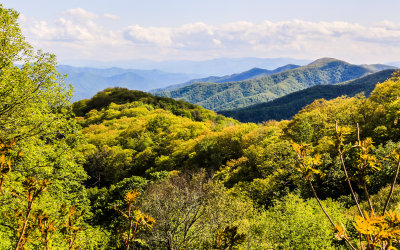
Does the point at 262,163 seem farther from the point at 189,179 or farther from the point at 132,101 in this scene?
the point at 132,101

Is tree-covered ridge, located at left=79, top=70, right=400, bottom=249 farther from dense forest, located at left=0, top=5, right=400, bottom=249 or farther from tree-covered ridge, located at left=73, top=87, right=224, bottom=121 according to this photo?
tree-covered ridge, located at left=73, top=87, right=224, bottom=121

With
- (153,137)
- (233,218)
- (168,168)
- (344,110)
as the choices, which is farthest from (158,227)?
(153,137)

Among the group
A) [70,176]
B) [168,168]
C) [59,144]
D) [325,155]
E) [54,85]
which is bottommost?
[168,168]

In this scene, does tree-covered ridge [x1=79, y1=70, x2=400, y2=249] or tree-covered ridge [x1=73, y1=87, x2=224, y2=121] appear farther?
tree-covered ridge [x1=73, y1=87, x2=224, y2=121]

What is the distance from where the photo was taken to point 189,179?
109 ft

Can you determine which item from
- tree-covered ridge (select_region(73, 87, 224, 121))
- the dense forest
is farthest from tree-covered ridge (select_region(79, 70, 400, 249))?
tree-covered ridge (select_region(73, 87, 224, 121))

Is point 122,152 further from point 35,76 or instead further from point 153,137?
point 35,76

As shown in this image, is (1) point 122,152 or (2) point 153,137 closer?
(1) point 122,152

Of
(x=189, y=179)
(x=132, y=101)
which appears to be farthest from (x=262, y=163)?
(x=132, y=101)

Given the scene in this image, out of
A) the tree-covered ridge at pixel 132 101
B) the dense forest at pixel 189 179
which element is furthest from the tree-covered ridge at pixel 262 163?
the tree-covered ridge at pixel 132 101

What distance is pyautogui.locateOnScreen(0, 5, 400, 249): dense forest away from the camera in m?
3.65

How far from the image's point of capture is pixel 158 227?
62.4ft

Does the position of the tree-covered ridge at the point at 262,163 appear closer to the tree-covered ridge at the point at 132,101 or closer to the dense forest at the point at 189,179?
the dense forest at the point at 189,179

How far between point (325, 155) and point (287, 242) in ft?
43.0
